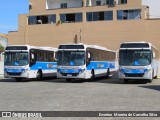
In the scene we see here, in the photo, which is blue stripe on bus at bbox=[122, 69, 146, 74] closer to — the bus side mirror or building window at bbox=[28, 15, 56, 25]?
the bus side mirror

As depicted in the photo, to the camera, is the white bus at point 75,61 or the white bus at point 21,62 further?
the white bus at point 21,62

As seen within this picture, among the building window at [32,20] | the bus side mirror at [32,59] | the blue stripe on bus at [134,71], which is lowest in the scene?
the blue stripe on bus at [134,71]

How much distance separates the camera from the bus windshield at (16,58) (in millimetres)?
29688

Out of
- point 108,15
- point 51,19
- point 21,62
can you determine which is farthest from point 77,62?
point 51,19

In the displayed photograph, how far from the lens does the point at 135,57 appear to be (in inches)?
1057

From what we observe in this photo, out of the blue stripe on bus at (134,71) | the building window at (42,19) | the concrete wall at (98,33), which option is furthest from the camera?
the building window at (42,19)

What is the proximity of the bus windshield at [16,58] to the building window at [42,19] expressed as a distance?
2561 cm

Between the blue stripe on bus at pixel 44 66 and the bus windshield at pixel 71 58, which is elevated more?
the bus windshield at pixel 71 58

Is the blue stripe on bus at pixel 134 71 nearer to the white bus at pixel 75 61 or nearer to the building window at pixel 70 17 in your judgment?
the white bus at pixel 75 61

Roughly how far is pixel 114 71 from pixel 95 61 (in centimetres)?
855

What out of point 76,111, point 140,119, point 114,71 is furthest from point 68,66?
point 140,119

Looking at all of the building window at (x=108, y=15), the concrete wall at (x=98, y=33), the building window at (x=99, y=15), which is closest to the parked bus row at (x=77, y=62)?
the concrete wall at (x=98, y=33)

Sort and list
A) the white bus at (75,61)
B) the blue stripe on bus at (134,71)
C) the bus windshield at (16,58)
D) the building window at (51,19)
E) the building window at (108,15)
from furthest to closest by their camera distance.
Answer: the building window at (51,19) < the building window at (108,15) < the bus windshield at (16,58) < the white bus at (75,61) < the blue stripe on bus at (134,71)

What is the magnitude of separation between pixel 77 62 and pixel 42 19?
29178 millimetres
